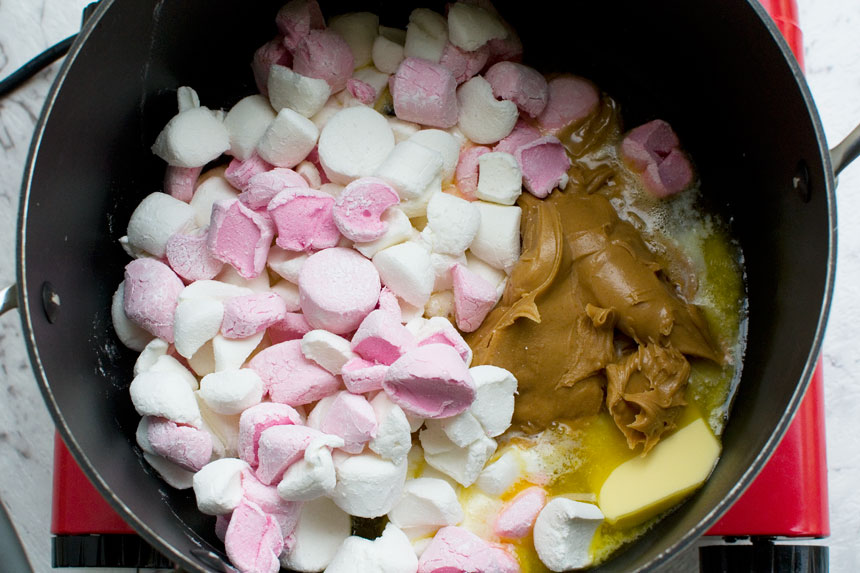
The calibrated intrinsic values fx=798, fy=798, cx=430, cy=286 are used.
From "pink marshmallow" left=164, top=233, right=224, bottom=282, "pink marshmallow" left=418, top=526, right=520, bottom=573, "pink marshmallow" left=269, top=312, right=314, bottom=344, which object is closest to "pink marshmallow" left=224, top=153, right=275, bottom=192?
"pink marshmallow" left=164, top=233, right=224, bottom=282

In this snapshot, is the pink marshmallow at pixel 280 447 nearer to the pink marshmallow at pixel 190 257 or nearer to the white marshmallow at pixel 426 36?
the pink marshmallow at pixel 190 257

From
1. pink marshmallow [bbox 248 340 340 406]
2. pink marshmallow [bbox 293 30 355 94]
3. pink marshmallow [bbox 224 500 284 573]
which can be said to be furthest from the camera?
pink marshmallow [bbox 293 30 355 94]

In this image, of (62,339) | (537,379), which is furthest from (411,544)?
(62,339)

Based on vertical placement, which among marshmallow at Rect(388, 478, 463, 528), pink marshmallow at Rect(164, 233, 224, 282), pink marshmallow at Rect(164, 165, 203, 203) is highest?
pink marshmallow at Rect(164, 165, 203, 203)

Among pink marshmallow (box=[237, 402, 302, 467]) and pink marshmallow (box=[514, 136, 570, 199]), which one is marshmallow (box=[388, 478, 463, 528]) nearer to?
pink marshmallow (box=[237, 402, 302, 467])

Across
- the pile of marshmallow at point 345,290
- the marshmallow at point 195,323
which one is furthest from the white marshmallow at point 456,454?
the marshmallow at point 195,323

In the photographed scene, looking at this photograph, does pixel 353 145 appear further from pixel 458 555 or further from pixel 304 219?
pixel 458 555
